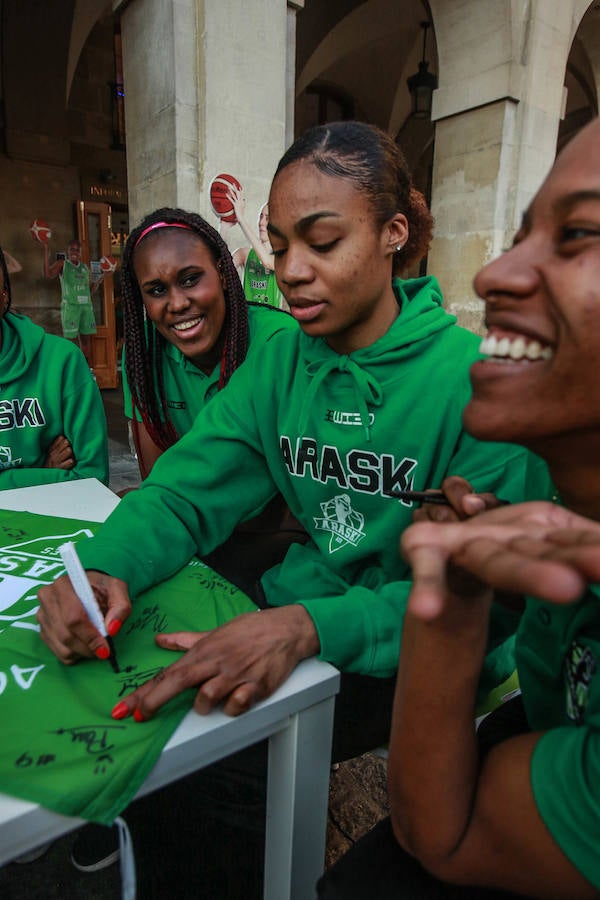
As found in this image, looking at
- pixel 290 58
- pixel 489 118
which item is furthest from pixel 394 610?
pixel 489 118

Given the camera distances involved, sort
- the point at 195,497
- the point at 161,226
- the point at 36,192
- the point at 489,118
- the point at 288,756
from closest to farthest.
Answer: the point at 288,756 < the point at 195,497 < the point at 161,226 < the point at 489,118 < the point at 36,192

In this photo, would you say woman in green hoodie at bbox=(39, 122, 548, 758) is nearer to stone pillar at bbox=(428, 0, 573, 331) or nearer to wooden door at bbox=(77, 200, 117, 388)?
stone pillar at bbox=(428, 0, 573, 331)

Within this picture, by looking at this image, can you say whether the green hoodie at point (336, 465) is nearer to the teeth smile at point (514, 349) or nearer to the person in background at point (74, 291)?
the teeth smile at point (514, 349)

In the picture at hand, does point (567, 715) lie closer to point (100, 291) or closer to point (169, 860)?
point (169, 860)

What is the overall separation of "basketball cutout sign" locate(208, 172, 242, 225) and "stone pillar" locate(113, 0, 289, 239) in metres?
0.04

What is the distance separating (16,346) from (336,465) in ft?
5.01

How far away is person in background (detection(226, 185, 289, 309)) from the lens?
3.95 m

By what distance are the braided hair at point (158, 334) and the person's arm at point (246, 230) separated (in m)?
1.81

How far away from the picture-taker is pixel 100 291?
28.0ft

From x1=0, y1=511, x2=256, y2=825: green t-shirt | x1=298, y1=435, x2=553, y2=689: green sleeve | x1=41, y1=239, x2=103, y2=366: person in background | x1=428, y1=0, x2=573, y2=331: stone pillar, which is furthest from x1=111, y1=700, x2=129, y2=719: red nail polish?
x1=41, y1=239, x2=103, y2=366: person in background

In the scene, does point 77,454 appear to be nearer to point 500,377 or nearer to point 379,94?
point 500,377

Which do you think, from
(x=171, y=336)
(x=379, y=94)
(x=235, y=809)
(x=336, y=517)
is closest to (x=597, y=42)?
(x=379, y=94)

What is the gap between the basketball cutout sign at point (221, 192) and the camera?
3.89 meters

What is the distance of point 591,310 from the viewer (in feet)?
2.16
